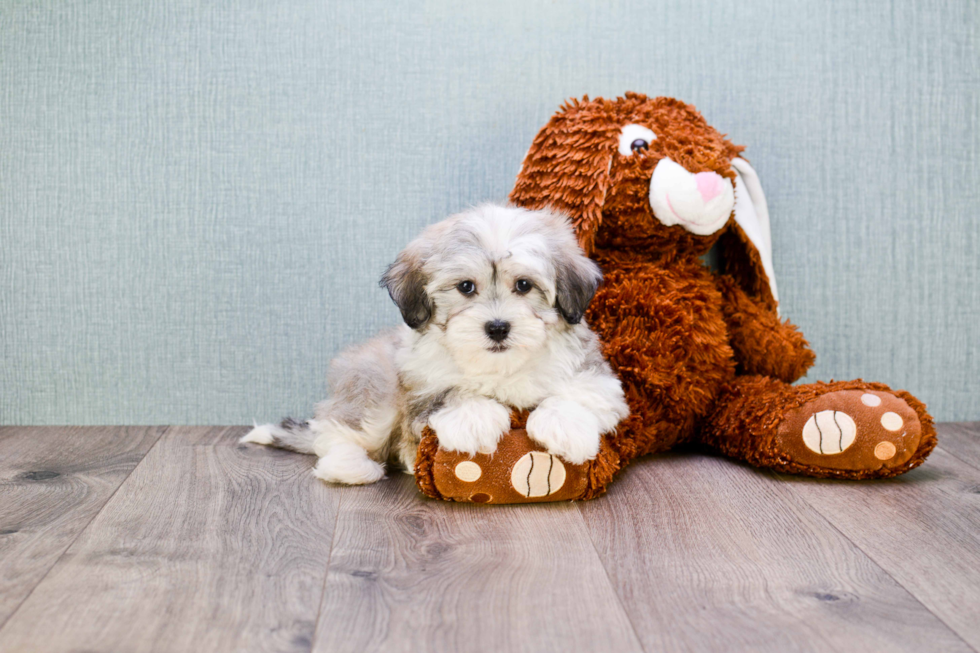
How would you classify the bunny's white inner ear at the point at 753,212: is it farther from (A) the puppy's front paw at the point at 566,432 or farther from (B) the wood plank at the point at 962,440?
(A) the puppy's front paw at the point at 566,432

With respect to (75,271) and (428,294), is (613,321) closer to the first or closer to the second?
(428,294)

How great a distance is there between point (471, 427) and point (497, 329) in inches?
9.5

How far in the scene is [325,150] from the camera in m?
2.67

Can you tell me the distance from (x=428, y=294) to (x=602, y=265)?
672mm

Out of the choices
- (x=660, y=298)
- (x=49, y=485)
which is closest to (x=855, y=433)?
(x=660, y=298)

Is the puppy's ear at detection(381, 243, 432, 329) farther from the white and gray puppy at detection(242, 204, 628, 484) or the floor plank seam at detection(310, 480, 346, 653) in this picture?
the floor plank seam at detection(310, 480, 346, 653)

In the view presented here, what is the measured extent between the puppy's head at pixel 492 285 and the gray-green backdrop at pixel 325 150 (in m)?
0.76

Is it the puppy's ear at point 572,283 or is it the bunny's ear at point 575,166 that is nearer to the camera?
the puppy's ear at point 572,283

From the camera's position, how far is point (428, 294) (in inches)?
76.8

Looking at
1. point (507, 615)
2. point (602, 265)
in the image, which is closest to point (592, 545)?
point (507, 615)

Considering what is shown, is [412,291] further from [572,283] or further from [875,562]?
[875,562]

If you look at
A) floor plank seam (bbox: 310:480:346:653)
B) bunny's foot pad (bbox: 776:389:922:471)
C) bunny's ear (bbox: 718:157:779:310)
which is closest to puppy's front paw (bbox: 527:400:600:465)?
floor plank seam (bbox: 310:480:346:653)

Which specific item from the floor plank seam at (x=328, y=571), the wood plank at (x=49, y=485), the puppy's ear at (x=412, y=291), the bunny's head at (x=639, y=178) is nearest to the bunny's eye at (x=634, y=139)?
the bunny's head at (x=639, y=178)

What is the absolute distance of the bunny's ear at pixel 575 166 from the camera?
7.47ft
